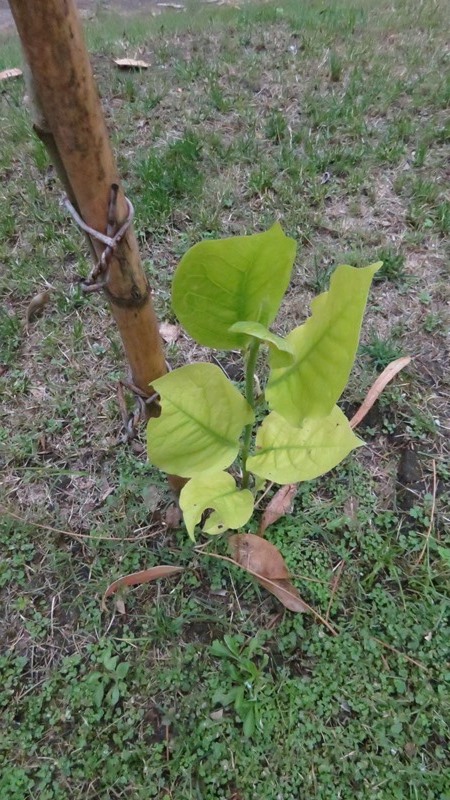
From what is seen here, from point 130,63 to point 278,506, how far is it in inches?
98.3

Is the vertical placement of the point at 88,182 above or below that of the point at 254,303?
above

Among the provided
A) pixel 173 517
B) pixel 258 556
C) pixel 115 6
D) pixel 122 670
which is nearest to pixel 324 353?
pixel 258 556

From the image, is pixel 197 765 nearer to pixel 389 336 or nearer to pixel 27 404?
pixel 27 404

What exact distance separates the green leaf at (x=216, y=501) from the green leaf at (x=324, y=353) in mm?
247

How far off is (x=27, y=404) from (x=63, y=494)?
36cm

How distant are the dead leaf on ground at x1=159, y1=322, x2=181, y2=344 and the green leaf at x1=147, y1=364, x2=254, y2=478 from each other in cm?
86

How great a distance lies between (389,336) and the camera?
196 cm

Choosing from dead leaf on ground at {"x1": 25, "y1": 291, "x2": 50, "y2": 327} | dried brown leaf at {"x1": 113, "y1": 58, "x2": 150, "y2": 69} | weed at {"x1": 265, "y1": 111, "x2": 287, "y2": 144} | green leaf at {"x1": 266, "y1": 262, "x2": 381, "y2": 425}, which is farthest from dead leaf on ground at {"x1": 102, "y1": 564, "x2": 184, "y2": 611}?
dried brown leaf at {"x1": 113, "y1": 58, "x2": 150, "y2": 69}

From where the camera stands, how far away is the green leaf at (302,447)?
1.14 metres

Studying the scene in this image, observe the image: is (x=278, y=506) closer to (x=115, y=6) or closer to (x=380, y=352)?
(x=380, y=352)

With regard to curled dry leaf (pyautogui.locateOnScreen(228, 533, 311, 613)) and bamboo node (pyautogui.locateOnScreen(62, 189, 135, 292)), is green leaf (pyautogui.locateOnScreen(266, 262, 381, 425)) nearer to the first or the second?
bamboo node (pyautogui.locateOnScreen(62, 189, 135, 292))

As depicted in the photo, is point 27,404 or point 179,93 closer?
point 27,404

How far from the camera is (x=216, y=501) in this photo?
1233 mm

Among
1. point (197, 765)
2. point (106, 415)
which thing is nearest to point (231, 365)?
point (106, 415)
